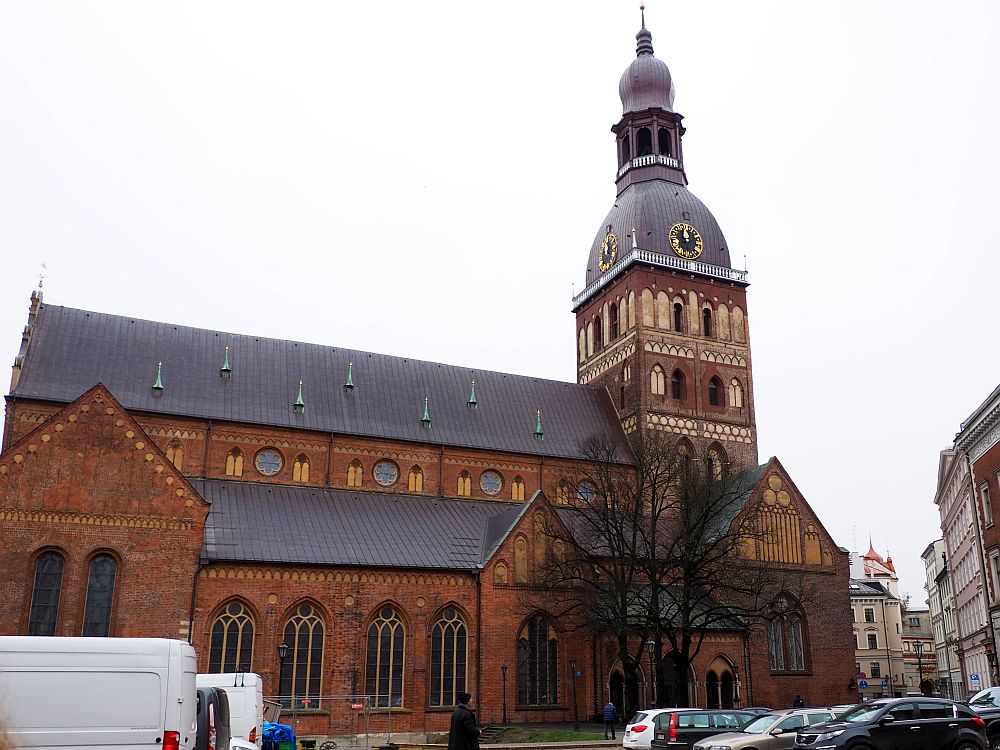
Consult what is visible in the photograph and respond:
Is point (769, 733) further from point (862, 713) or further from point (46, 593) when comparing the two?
point (46, 593)

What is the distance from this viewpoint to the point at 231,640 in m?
36.3

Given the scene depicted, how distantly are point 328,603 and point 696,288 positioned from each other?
99.4ft

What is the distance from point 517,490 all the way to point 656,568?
10.9m

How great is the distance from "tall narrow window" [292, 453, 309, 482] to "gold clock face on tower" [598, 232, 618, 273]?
23563 mm

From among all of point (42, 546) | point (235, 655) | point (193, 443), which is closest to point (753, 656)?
point (235, 655)

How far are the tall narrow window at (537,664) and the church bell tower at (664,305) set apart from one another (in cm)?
1528

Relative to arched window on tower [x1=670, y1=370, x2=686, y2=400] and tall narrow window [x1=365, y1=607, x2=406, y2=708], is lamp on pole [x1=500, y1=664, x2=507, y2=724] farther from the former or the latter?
arched window on tower [x1=670, y1=370, x2=686, y2=400]

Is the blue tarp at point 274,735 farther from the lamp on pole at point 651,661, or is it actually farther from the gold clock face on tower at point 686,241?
the gold clock face on tower at point 686,241

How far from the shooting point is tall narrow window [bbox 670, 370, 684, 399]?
181 feet

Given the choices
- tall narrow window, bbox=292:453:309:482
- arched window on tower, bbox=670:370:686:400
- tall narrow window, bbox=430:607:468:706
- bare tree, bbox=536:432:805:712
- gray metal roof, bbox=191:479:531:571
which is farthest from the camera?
arched window on tower, bbox=670:370:686:400

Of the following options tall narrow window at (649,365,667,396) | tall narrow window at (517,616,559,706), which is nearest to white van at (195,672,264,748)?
tall narrow window at (517,616,559,706)

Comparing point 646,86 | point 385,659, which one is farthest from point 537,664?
point 646,86

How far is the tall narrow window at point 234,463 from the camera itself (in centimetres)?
4319

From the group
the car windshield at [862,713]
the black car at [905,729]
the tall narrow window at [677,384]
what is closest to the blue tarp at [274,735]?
the black car at [905,729]
